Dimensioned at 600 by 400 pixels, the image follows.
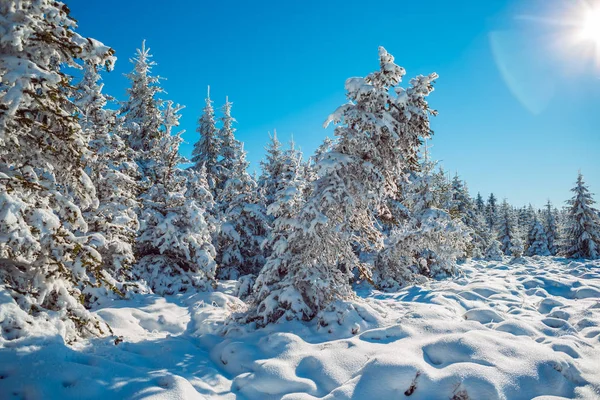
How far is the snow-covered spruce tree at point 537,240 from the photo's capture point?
146 feet

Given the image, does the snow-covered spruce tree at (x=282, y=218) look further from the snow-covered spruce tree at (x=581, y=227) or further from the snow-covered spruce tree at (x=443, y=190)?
the snow-covered spruce tree at (x=581, y=227)

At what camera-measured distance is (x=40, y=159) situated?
5250 mm

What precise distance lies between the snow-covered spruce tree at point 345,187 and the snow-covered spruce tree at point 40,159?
12.9ft

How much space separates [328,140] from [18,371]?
7.19 meters

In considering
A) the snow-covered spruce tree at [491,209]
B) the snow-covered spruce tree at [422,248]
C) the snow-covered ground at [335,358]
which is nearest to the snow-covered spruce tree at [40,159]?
the snow-covered ground at [335,358]

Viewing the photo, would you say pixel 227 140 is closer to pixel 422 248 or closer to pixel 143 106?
pixel 143 106

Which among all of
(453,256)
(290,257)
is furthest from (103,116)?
(453,256)

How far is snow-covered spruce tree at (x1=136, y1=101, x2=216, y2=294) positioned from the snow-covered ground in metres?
4.44

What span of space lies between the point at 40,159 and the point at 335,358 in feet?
19.1

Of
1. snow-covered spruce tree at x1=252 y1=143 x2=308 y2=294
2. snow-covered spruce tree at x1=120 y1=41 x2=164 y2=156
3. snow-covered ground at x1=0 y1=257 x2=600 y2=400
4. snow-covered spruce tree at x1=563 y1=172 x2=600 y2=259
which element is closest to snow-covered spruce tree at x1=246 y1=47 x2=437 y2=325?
snow-covered spruce tree at x1=252 y1=143 x2=308 y2=294

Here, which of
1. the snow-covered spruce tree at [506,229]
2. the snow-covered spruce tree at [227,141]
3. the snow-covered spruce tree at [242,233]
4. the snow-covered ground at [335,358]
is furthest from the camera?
the snow-covered spruce tree at [506,229]

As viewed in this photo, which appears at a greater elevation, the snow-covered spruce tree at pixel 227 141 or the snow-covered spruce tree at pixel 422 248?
the snow-covered spruce tree at pixel 227 141

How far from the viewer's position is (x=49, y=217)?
482cm

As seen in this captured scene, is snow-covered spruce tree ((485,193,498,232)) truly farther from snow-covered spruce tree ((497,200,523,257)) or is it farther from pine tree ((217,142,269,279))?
pine tree ((217,142,269,279))
